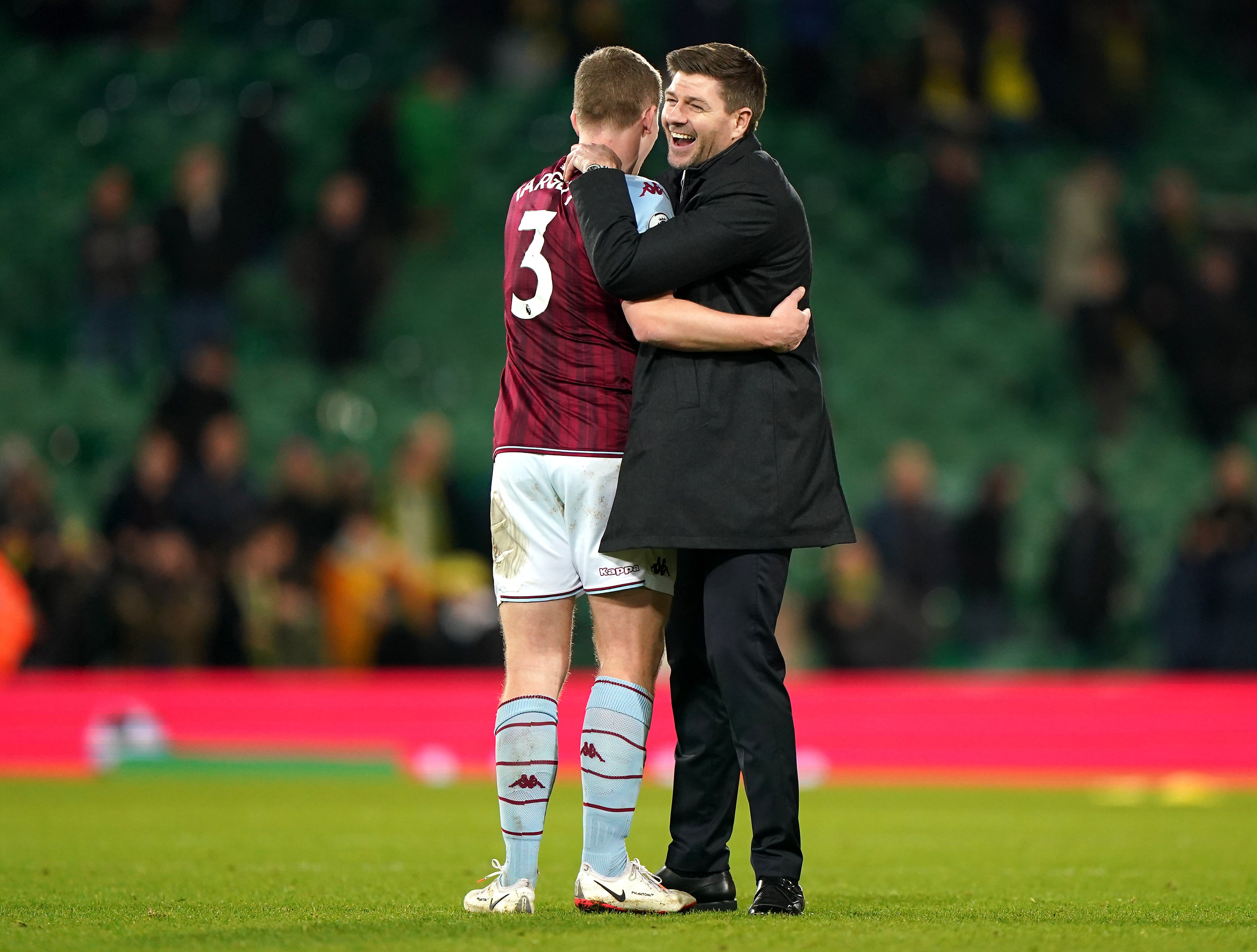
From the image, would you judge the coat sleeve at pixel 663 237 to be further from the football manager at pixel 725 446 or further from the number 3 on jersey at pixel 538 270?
the number 3 on jersey at pixel 538 270

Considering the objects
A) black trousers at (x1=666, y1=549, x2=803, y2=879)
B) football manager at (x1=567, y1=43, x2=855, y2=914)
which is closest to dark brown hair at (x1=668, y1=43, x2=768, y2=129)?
football manager at (x1=567, y1=43, x2=855, y2=914)

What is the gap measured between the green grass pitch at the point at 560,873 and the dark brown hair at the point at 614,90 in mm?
2001

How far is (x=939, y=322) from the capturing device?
1619cm

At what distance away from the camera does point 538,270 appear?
4609mm

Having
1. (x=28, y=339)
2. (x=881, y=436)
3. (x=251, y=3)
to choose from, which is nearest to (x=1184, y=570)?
(x=881, y=436)

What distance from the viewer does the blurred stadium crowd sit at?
12117mm

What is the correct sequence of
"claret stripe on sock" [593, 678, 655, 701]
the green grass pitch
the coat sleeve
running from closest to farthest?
the green grass pitch
the coat sleeve
"claret stripe on sock" [593, 678, 655, 701]

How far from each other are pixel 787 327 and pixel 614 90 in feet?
2.46

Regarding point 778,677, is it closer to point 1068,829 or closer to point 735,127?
point 735,127

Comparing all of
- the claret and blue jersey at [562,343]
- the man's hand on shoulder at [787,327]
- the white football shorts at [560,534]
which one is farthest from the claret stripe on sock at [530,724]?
the man's hand on shoulder at [787,327]

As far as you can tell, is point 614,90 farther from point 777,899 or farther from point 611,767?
point 777,899

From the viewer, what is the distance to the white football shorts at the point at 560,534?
4.50m

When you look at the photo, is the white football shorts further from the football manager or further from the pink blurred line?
the pink blurred line

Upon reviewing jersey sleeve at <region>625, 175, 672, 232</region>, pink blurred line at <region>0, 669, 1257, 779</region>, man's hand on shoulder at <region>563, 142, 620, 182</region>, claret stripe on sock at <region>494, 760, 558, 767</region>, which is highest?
man's hand on shoulder at <region>563, 142, 620, 182</region>
